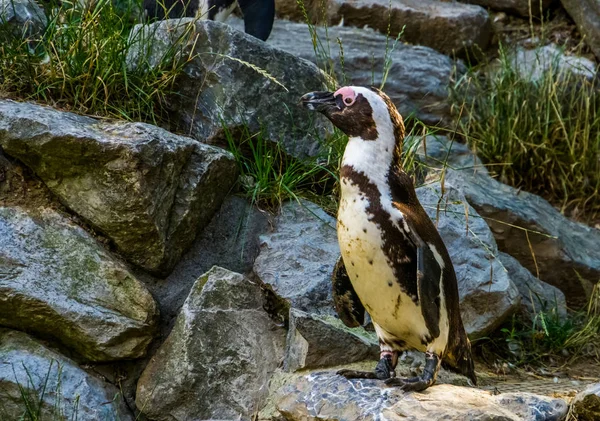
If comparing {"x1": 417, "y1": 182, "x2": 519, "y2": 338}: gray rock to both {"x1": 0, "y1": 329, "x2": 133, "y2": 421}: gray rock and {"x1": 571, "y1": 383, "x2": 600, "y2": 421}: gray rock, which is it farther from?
{"x1": 0, "y1": 329, "x2": 133, "y2": 421}: gray rock

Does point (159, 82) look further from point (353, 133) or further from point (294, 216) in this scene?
point (353, 133)

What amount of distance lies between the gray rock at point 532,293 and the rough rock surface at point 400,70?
5.08 feet

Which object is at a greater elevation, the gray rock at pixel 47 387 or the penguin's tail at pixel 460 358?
the penguin's tail at pixel 460 358

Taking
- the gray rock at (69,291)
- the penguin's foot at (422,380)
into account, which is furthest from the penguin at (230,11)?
the penguin's foot at (422,380)

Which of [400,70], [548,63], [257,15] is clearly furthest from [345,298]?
[548,63]

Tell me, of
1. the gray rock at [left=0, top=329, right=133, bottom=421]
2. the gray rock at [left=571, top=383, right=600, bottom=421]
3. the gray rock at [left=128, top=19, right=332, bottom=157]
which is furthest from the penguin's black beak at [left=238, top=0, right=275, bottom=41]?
the gray rock at [left=571, top=383, right=600, bottom=421]

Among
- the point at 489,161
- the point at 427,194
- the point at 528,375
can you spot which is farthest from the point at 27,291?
the point at 489,161

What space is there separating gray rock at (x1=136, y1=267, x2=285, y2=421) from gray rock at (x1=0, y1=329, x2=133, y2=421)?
0.16 metres

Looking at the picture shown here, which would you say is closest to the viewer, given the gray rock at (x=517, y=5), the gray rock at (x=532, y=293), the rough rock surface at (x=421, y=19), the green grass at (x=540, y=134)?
the gray rock at (x=532, y=293)

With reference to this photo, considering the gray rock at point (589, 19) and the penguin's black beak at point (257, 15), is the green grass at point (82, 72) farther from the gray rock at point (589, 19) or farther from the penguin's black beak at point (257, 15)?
the gray rock at point (589, 19)

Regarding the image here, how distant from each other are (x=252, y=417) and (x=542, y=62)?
13.3 ft

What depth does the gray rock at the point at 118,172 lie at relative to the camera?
12.6 ft

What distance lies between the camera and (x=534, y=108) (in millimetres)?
6137

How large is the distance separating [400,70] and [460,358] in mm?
3378
